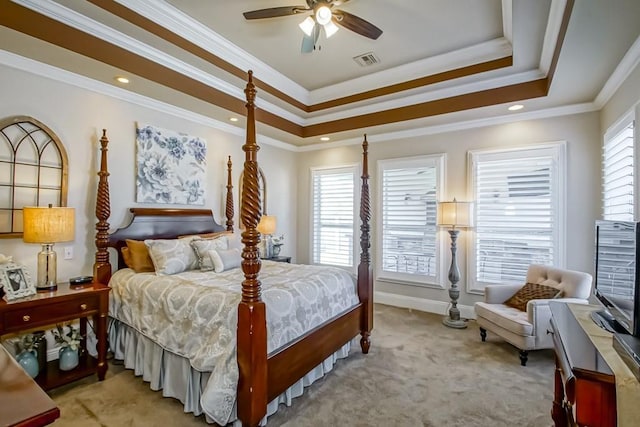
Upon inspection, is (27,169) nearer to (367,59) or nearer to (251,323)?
(251,323)

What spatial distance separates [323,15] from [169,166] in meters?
2.51

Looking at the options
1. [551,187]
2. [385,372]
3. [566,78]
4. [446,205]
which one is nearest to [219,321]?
[385,372]

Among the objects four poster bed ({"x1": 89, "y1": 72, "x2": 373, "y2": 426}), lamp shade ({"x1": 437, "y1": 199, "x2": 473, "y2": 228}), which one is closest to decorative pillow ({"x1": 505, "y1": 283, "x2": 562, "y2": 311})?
lamp shade ({"x1": 437, "y1": 199, "x2": 473, "y2": 228})

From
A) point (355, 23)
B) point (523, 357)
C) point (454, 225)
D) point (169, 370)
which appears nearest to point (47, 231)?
point (169, 370)

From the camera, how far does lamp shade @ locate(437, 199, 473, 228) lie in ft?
13.2

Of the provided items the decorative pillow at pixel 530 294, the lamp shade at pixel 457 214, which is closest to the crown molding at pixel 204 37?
the lamp shade at pixel 457 214

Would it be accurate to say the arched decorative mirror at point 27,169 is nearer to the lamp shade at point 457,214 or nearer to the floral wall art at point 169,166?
the floral wall art at point 169,166

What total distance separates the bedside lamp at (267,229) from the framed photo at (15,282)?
2698 millimetres

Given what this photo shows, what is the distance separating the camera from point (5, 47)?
254 cm

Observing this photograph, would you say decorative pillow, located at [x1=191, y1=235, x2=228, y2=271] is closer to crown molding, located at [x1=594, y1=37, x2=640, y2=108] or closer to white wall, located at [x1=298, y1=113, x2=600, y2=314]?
white wall, located at [x1=298, y1=113, x2=600, y2=314]

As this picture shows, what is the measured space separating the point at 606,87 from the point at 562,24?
1.26 meters

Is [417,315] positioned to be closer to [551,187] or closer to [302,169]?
[551,187]

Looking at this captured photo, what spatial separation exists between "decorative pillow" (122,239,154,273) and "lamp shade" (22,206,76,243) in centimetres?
68

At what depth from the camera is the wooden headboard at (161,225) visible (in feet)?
11.0
